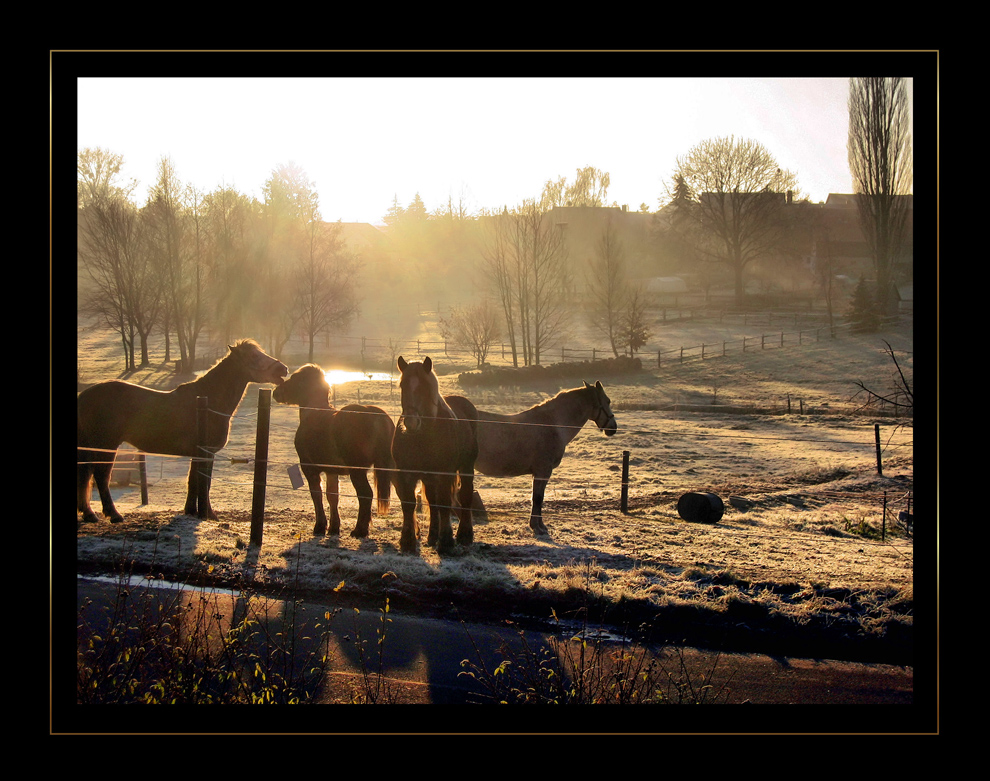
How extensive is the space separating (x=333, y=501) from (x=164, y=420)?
7.88 ft

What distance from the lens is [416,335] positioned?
5369 centimetres

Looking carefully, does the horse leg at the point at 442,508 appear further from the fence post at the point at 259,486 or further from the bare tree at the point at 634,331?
the bare tree at the point at 634,331

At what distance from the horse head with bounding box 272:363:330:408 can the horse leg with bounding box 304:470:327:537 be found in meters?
0.90

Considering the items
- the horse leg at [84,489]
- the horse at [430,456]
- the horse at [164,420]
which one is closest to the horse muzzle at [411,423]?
the horse at [430,456]

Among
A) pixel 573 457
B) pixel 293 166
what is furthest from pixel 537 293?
pixel 293 166

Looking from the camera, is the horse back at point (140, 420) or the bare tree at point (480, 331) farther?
the bare tree at point (480, 331)

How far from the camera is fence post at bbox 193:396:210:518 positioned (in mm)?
8852

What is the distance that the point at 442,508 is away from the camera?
7.45 metres

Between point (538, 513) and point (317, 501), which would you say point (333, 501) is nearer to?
point (317, 501)

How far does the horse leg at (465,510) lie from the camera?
7.77 m

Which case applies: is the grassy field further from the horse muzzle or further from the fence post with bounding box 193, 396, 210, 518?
the horse muzzle

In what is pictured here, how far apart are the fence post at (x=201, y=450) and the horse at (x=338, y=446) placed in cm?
90
